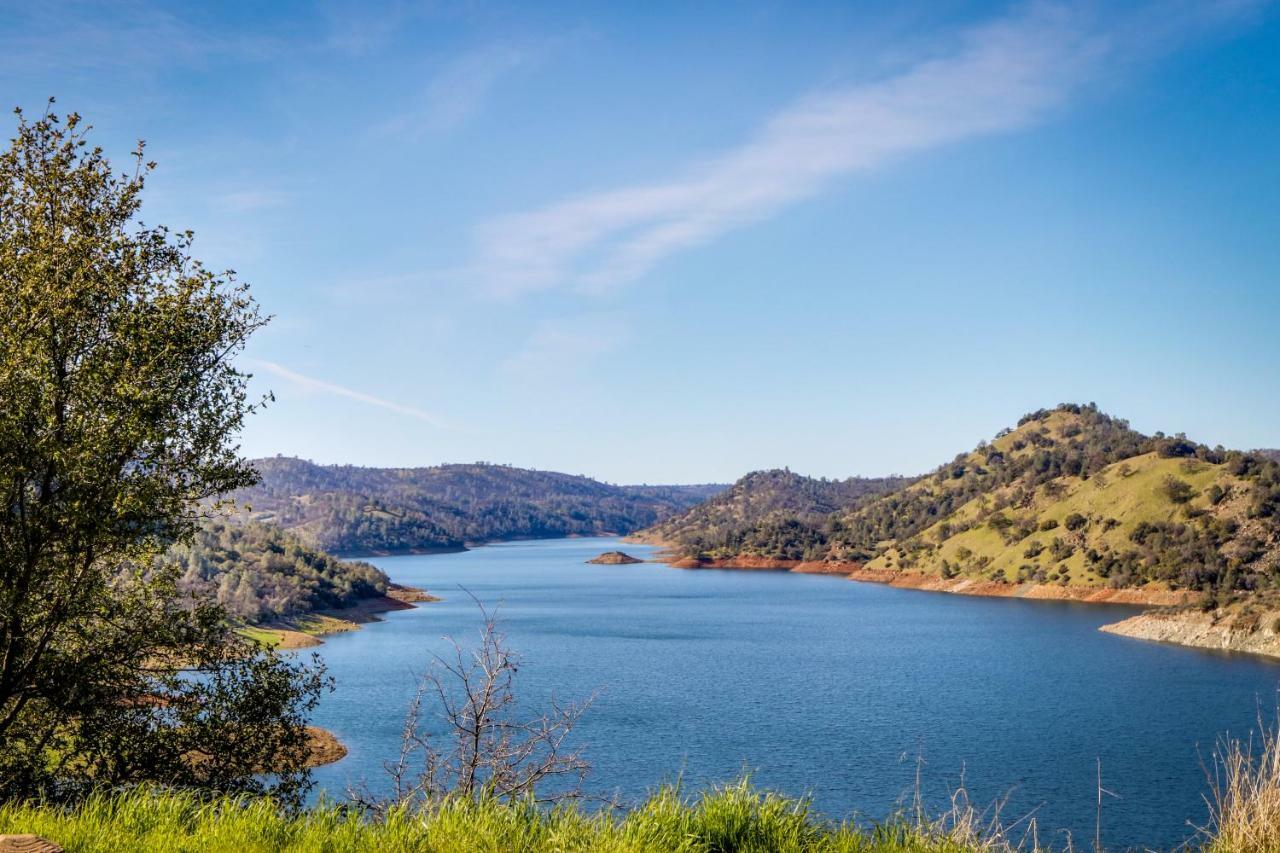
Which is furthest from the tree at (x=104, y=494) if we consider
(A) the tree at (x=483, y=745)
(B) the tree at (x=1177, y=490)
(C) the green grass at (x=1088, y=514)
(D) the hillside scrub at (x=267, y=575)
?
(B) the tree at (x=1177, y=490)

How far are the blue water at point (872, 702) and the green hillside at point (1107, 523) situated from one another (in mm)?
11917

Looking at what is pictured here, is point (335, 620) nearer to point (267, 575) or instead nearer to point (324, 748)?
point (267, 575)

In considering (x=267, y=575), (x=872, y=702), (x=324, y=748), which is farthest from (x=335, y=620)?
(x=872, y=702)

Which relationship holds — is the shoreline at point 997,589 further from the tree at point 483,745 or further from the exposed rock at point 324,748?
the exposed rock at point 324,748

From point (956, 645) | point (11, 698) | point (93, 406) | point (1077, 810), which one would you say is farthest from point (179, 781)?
point (956, 645)

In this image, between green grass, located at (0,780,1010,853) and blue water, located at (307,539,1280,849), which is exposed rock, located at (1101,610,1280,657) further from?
green grass, located at (0,780,1010,853)

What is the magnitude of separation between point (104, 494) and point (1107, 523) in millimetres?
134422

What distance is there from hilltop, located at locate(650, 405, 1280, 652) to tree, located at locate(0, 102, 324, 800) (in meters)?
80.9

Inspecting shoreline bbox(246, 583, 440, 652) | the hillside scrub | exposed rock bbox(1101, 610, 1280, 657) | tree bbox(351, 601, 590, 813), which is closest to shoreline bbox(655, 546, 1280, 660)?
exposed rock bbox(1101, 610, 1280, 657)

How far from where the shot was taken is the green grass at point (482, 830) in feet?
24.1

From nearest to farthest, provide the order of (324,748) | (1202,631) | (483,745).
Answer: (483,745) < (324,748) < (1202,631)

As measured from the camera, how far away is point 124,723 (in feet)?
49.3

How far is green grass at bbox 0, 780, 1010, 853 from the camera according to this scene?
7.35 metres

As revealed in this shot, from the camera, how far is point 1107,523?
413 feet
